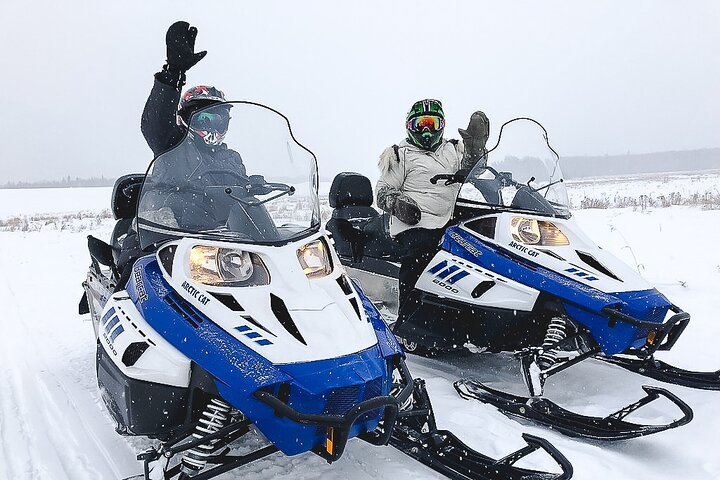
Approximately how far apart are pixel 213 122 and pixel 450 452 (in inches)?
82.2

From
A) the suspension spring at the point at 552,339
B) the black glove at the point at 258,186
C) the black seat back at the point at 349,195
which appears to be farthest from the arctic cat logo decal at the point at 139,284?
the black seat back at the point at 349,195

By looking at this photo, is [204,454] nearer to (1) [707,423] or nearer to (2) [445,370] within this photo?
(2) [445,370]

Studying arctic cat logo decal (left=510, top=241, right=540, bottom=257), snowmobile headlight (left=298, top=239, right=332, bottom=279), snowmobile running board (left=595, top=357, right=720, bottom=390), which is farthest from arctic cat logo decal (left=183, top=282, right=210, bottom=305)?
snowmobile running board (left=595, top=357, right=720, bottom=390)

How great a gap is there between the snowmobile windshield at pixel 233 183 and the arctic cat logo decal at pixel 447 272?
1296mm

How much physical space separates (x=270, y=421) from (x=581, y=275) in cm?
216

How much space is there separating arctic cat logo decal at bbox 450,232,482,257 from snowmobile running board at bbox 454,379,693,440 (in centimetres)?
91

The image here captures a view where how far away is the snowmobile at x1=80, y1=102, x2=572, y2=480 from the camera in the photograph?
2.37 metres

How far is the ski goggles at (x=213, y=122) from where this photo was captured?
322cm

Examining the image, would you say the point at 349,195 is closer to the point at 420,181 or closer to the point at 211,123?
the point at 420,181

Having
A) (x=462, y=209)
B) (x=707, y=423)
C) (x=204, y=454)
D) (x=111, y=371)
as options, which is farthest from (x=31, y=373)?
(x=707, y=423)

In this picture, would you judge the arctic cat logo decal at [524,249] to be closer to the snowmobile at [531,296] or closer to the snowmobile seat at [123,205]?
the snowmobile at [531,296]

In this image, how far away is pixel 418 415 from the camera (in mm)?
2828

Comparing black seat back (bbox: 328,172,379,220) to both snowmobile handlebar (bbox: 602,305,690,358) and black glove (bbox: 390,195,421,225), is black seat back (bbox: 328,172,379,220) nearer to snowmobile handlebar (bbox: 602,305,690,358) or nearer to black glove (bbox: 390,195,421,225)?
black glove (bbox: 390,195,421,225)

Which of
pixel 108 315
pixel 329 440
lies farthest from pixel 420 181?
pixel 329 440
